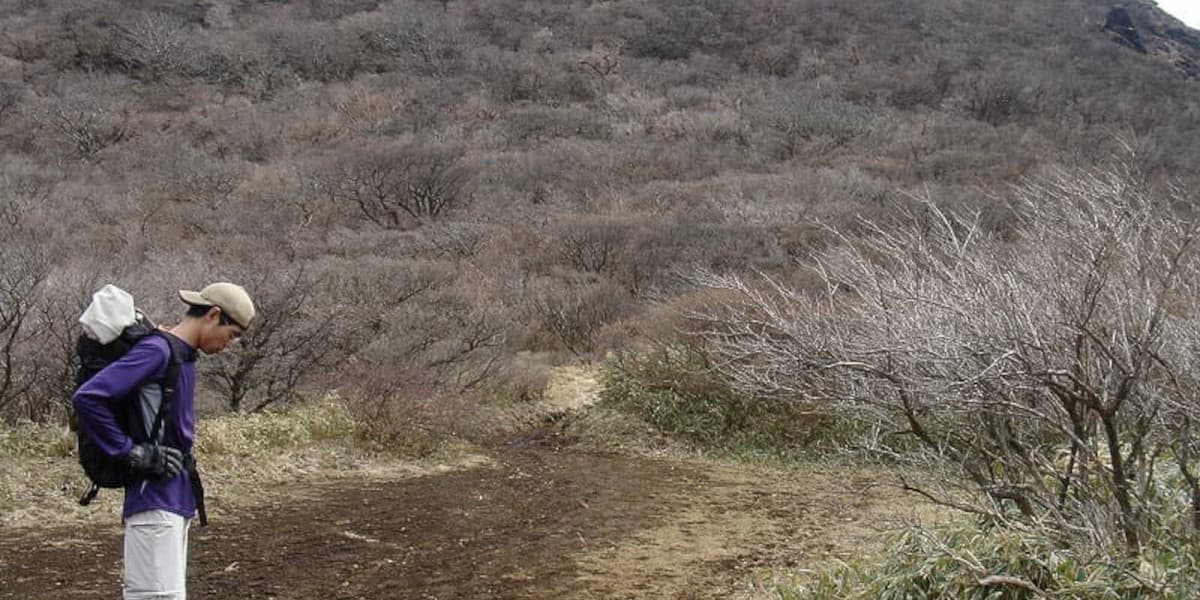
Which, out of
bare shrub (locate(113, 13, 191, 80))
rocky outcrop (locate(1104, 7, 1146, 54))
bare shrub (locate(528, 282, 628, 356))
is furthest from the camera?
rocky outcrop (locate(1104, 7, 1146, 54))

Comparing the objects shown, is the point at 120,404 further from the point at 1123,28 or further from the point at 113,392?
the point at 1123,28

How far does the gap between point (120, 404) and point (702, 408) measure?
36.0 feet

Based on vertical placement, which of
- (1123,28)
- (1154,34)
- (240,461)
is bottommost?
(240,461)

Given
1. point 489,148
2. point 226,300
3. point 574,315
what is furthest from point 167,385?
point 489,148

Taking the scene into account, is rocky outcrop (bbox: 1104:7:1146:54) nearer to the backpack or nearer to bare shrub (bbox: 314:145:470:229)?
bare shrub (bbox: 314:145:470:229)

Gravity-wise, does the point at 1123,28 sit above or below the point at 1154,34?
below

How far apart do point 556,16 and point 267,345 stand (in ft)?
154

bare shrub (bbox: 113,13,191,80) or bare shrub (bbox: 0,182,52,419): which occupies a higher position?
bare shrub (bbox: 0,182,52,419)

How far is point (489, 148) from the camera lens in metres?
39.1

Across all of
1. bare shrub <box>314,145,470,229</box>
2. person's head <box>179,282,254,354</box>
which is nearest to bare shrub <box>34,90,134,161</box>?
bare shrub <box>314,145,470,229</box>

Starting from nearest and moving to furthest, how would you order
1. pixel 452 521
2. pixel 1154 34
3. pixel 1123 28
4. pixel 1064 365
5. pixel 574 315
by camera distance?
→ pixel 1064 365 < pixel 452 521 < pixel 574 315 < pixel 1123 28 < pixel 1154 34

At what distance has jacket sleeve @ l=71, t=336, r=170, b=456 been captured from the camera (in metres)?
3.88

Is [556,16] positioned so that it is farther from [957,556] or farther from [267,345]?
[957,556]

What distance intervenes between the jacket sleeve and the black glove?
40 mm
